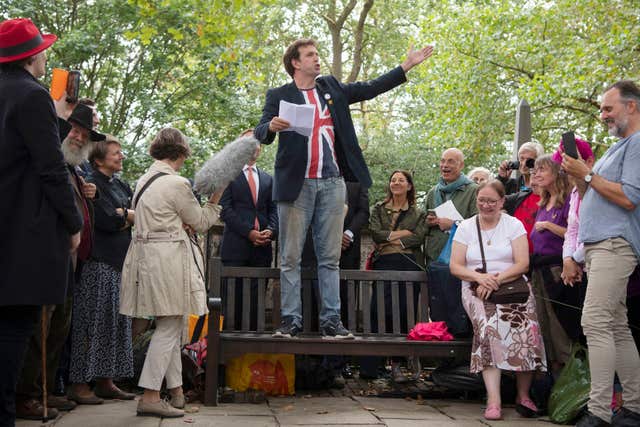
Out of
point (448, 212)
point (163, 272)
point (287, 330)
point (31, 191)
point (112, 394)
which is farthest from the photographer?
point (448, 212)

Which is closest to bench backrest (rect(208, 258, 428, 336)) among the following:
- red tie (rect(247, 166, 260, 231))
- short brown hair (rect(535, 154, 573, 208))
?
red tie (rect(247, 166, 260, 231))

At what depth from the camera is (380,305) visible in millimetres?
7238

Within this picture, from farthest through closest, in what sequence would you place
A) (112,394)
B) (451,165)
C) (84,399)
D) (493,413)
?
(451,165) → (112,394) → (84,399) → (493,413)

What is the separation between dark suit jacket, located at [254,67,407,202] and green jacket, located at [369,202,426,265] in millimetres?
1343

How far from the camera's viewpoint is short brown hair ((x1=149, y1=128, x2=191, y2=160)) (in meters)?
5.84

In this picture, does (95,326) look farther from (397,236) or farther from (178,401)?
(397,236)

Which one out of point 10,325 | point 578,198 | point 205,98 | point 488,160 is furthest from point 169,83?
point 10,325

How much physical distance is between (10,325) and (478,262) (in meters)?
3.75

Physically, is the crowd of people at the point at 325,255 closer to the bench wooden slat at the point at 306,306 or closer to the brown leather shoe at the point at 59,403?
the brown leather shoe at the point at 59,403

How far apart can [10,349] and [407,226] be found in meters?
4.64

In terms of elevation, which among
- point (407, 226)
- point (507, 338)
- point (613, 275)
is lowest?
point (507, 338)

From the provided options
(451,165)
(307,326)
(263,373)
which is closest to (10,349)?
(263,373)

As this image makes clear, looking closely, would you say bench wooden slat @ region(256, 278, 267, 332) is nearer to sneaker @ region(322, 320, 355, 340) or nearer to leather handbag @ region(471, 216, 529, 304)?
sneaker @ region(322, 320, 355, 340)

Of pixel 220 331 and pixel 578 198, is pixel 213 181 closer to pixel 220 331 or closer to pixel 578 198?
pixel 220 331
